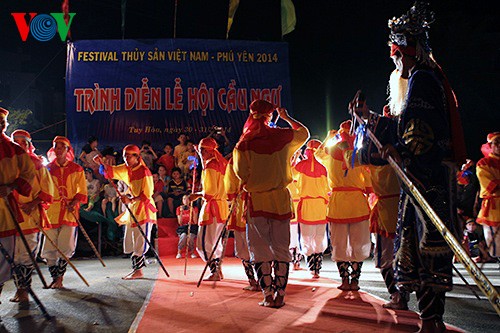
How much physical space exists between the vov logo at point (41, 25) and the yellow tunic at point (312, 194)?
8187 millimetres

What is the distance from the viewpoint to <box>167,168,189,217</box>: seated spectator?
12.3 m

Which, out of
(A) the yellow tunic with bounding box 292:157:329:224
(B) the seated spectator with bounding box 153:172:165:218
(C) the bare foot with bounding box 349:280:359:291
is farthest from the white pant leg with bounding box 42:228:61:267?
(B) the seated spectator with bounding box 153:172:165:218

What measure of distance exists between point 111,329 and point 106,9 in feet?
46.7

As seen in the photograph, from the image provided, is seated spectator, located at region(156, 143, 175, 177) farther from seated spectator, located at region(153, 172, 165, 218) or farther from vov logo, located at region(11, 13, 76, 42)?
vov logo, located at region(11, 13, 76, 42)

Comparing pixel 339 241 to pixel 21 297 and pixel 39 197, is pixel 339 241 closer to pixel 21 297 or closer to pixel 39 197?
pixel 39 197

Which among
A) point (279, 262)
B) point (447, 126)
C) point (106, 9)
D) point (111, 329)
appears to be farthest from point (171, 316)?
point (106, 9)

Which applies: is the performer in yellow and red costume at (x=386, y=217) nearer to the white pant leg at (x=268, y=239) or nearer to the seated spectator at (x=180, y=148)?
the white pant leg at (x=268, y=239)

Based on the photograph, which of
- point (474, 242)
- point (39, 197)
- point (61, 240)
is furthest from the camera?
point (474, 242)

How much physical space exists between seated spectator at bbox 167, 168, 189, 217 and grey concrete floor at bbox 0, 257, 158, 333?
393cm

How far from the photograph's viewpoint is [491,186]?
8195mm

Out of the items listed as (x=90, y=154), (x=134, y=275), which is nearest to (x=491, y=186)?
(x=134, y=275)

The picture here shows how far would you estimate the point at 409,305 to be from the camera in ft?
17.7

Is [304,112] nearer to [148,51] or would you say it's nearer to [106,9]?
[148,51]

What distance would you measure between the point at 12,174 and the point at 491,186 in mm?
6807
